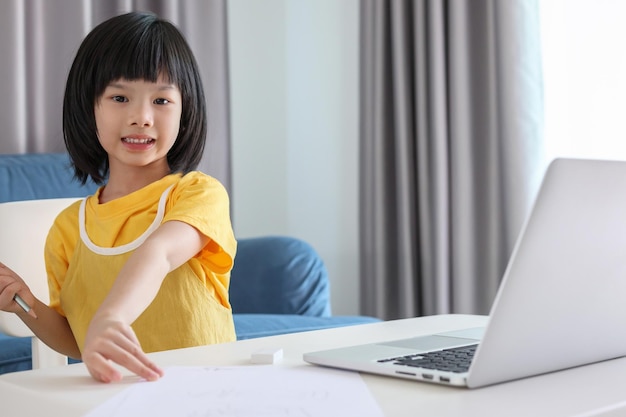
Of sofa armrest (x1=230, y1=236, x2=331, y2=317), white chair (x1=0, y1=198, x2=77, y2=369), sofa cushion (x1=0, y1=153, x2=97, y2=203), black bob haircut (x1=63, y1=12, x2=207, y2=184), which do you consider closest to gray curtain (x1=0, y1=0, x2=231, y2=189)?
sofa cushion (x1=0, y1=153, x2=97, y2=203)

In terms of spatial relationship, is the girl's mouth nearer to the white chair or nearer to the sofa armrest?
the white chair

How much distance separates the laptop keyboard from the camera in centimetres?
71

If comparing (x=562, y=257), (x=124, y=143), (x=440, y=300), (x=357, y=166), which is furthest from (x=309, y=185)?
(x=562, y=257)

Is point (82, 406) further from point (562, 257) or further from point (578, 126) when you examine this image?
point (578, 126)

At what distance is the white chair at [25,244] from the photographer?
181 centimetres

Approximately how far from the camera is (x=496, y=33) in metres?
2.88

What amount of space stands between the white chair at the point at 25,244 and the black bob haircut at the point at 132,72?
506 millimetres

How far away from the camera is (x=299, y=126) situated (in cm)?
359

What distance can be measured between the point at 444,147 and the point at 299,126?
774 millimetres

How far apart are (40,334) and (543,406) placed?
85 centimetres

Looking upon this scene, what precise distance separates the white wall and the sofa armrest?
92 centimetres

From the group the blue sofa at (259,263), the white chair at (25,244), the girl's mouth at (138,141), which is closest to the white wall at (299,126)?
the blue sofa at (259,263)

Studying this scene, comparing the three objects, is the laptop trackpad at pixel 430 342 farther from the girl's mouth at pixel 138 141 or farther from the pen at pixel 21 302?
the girl's mouth at pixel 138 141

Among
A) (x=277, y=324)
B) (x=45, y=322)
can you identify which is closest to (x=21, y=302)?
(x=45, y=322)
